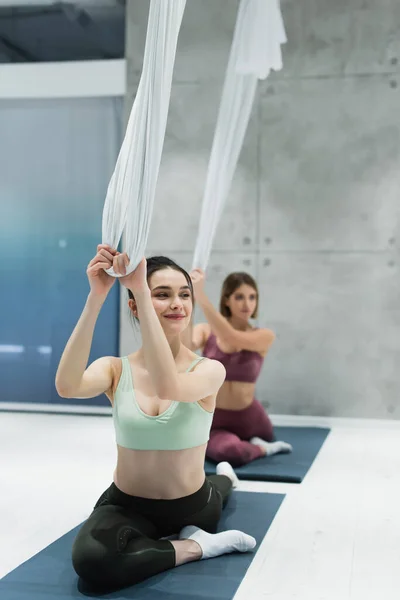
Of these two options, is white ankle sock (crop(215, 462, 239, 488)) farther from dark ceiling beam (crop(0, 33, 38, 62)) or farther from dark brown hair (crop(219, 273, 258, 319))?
dark ceiling beam (crop(0, 33, 38, 62))

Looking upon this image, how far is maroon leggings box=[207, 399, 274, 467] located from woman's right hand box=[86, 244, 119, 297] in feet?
6.73

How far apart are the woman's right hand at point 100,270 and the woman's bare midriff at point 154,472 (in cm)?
58

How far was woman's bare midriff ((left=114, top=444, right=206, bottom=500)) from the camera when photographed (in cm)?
251

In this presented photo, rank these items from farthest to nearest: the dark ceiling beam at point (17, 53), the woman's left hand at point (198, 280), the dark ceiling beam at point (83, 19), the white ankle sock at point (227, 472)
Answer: the dark ceiling beam at point (17, 53)
the dark ceiling beam at point (83, 19)
the woman's left hand at point (198, 280)
the white ankle sock at point (227, 472)

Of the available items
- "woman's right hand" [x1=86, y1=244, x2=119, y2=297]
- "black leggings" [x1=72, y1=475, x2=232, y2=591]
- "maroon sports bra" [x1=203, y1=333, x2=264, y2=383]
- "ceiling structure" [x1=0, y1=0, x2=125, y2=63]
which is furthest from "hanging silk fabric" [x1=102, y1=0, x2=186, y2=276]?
"ceiling structure" [x1=0, y1=0, x2=125, y2=63]

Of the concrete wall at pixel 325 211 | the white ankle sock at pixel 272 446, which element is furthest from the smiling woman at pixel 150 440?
the concrete wall at pixel 325 211

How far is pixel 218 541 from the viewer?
2584 mm

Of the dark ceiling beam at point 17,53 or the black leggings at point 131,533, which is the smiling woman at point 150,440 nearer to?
the black leggings at point 131,533

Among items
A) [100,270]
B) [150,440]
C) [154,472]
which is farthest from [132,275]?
[154,472]

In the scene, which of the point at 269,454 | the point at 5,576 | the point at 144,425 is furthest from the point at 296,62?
the point at 5,576

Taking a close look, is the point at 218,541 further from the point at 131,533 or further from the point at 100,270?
the point at 100,270

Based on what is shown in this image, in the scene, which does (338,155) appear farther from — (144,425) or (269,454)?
(144,425)

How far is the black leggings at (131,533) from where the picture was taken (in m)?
2.26

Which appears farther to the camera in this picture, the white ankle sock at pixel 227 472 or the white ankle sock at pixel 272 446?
the white ankle sock at pixel 272 446
